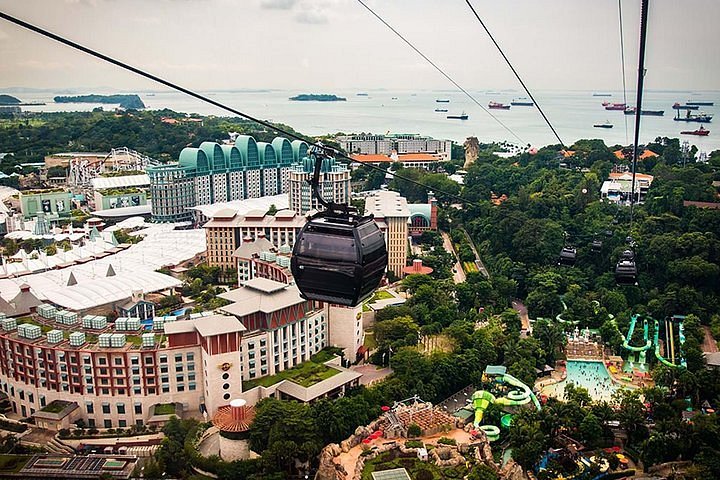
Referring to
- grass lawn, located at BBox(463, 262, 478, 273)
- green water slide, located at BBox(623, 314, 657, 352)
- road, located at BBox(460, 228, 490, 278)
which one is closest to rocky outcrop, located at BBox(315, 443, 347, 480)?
green water slide, located at BBox(623, 314, 657, 352)

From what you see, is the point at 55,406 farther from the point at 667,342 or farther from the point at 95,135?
the point at 95,135

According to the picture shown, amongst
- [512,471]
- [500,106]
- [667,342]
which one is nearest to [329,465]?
[512,471]

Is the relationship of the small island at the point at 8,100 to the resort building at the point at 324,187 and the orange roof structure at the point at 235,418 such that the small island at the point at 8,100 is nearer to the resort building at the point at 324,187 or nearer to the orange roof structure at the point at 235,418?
the resort building at the point at 324,187

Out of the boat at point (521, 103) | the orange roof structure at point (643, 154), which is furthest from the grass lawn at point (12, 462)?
the boat at point (521, 103)

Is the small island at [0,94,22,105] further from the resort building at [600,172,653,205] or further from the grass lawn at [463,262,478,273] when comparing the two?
the resort building at [600,172,653,205]

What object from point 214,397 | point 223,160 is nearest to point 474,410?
point 214,397
